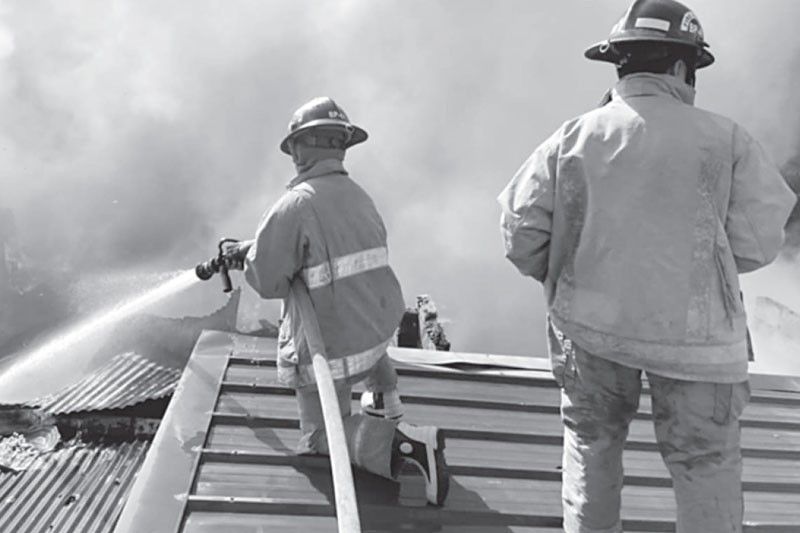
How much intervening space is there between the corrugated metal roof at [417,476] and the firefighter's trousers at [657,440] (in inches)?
22.9

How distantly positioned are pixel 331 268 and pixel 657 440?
132 cm

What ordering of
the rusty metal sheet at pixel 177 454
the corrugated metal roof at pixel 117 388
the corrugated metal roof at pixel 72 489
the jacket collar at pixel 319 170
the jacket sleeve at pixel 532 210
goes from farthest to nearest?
the corrugated metal roof at pixel 117 388
the corrugated metal roof at pixel 72 489
the jacket collar at pixel 319 170
the rusty metal sheet at pixel 177 454
the jacket sleeve at pixel 532 210

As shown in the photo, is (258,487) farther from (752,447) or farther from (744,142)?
(752,447)

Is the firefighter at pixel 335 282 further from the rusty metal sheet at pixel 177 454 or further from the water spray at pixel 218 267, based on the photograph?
the rusty metal sheet at pixel 177 454

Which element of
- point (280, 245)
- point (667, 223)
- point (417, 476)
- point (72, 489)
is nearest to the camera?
point (667, 223)

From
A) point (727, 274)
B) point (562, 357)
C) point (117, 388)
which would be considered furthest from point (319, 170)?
point (117, 388)

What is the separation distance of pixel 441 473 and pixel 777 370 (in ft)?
26.7

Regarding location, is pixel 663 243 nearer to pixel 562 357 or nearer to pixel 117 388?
pixel 562 357

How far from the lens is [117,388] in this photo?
547 cm

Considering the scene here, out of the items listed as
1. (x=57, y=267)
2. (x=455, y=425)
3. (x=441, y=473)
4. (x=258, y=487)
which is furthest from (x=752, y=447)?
(x=57, y=267)

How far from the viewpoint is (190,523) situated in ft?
8.45

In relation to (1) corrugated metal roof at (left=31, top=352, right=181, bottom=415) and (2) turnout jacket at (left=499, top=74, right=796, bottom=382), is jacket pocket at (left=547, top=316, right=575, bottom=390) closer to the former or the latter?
(2) turnout jacket at (left=499, top=74, right=796, bottom=382)

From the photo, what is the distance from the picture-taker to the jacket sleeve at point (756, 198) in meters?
2.01

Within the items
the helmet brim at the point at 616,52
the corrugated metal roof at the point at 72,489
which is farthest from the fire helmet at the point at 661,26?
the corrugated metal roof at the point at 72,489
